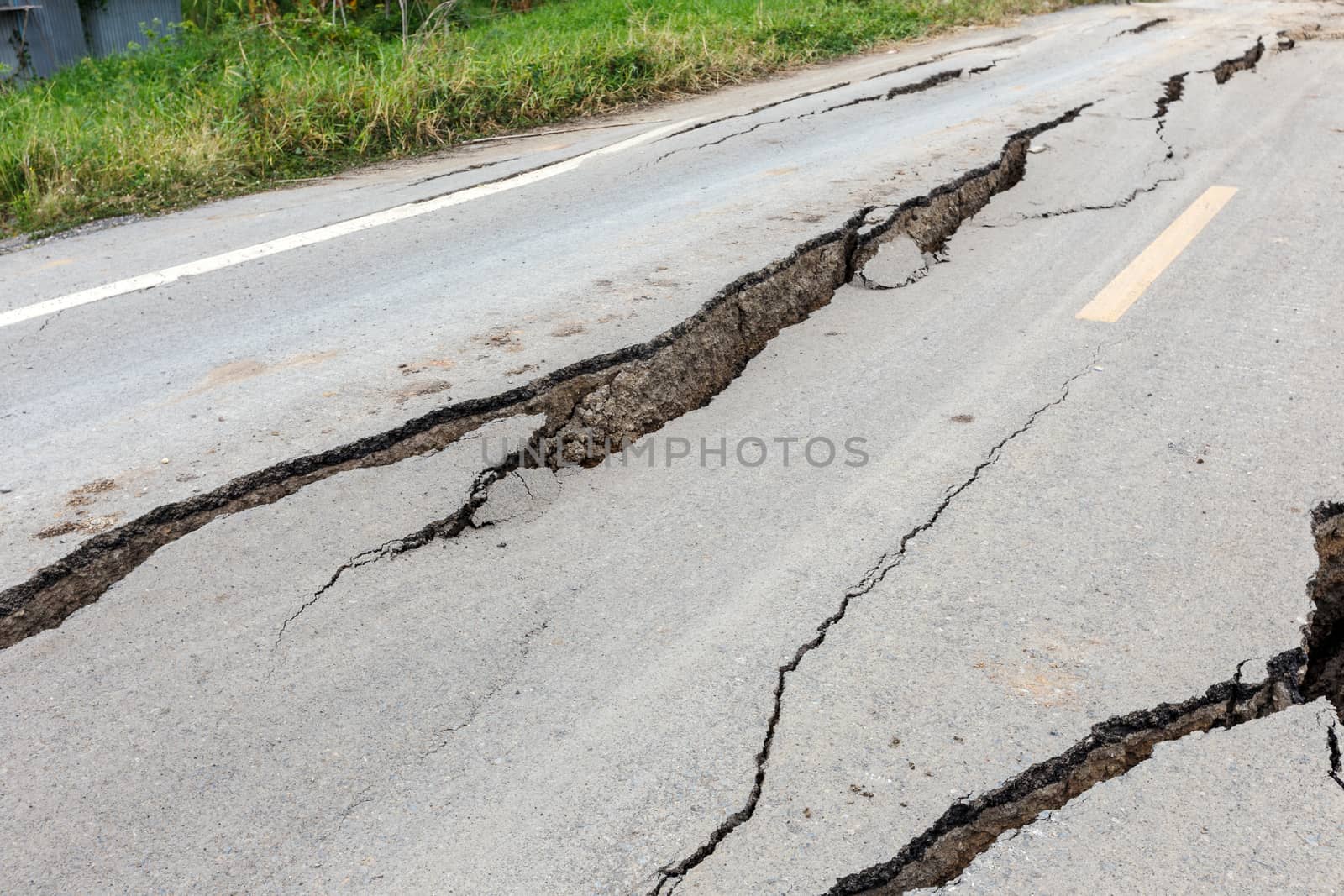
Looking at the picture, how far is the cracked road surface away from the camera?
216 centimetres

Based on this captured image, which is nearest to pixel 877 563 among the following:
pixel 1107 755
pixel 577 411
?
pixel 1107 755

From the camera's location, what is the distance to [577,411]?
147 inches

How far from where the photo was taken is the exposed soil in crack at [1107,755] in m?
2.07

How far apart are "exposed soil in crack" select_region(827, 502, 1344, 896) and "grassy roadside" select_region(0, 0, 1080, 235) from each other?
6067mm

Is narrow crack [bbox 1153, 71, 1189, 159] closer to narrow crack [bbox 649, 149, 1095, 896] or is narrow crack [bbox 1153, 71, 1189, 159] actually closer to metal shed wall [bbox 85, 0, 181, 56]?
narrow crack [bbox 649, 149, 1095, 896]

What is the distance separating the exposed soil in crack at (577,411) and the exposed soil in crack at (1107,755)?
164cm

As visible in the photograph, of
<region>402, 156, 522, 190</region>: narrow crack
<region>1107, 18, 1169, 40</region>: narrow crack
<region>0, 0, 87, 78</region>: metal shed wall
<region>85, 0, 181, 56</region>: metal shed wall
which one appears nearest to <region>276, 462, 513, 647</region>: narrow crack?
<region>402, 156, 522, 190</region>: narrow crack

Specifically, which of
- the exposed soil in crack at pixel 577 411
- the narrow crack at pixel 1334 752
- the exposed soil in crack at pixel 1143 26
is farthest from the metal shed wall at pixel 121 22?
the narrow crack at pixel 1334 752

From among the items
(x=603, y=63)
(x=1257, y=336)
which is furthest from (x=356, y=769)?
(x=603, y=63)

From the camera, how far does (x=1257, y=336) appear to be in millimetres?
4277

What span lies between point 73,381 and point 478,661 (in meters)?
2.39

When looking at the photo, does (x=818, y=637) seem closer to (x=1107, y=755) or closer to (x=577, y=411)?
(x=1107, y=755)

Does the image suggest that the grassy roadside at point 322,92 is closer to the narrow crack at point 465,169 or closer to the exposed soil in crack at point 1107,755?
the narrow crack at point 465,169

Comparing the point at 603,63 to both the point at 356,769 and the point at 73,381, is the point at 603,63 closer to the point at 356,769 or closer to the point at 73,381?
the point at 73,381
